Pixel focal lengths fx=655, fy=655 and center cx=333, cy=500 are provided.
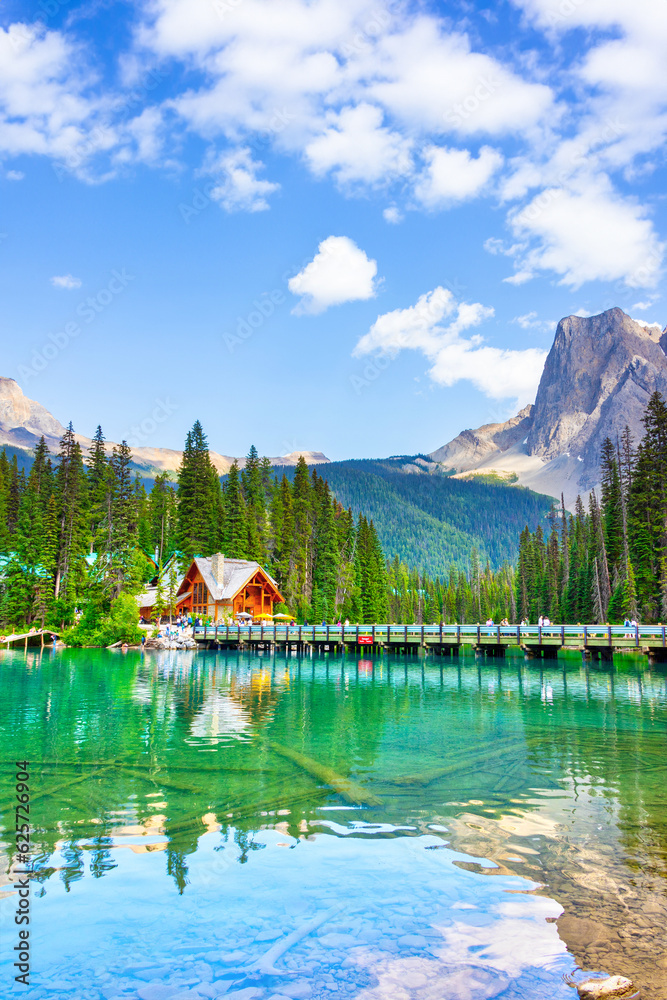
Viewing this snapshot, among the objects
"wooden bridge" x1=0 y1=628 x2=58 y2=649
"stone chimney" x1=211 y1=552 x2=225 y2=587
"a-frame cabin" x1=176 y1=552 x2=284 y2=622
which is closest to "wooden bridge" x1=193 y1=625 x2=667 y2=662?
"a-frame cabin" x1=176 y1=552 x2=284 y2=622

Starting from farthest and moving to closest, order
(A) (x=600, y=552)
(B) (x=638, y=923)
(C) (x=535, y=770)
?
(A) (x=600, y=552) → (C) (x=535, y=770) → (B) (x=638, y=923)

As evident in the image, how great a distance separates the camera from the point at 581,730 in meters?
18.5

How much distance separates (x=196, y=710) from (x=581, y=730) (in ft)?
39.7

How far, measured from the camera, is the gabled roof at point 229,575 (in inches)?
2508

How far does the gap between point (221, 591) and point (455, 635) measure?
24498 mm

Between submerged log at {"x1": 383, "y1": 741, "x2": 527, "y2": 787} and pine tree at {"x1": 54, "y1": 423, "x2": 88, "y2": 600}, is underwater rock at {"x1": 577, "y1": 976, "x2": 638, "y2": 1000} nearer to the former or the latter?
submerged log at {"x1": 383, "y1": 741, "x2": 527, "y2": 787}

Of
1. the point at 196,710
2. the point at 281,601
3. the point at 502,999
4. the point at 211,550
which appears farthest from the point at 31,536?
the point at 502,999

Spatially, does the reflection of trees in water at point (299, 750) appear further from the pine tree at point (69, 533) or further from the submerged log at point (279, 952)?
the pine tree at point (69, 533)

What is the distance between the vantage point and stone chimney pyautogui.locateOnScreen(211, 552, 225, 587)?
64812mm

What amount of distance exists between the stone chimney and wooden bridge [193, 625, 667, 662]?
6.06 metres

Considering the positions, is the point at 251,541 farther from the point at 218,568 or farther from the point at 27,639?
the point at 27,639

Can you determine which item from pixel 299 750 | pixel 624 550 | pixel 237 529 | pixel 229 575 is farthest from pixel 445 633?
pixel 299 750

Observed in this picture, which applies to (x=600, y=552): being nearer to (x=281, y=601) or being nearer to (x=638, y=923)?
(x=281, y=601)

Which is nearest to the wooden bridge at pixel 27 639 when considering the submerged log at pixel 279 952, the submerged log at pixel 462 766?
the submerged log at pixel 462 766
